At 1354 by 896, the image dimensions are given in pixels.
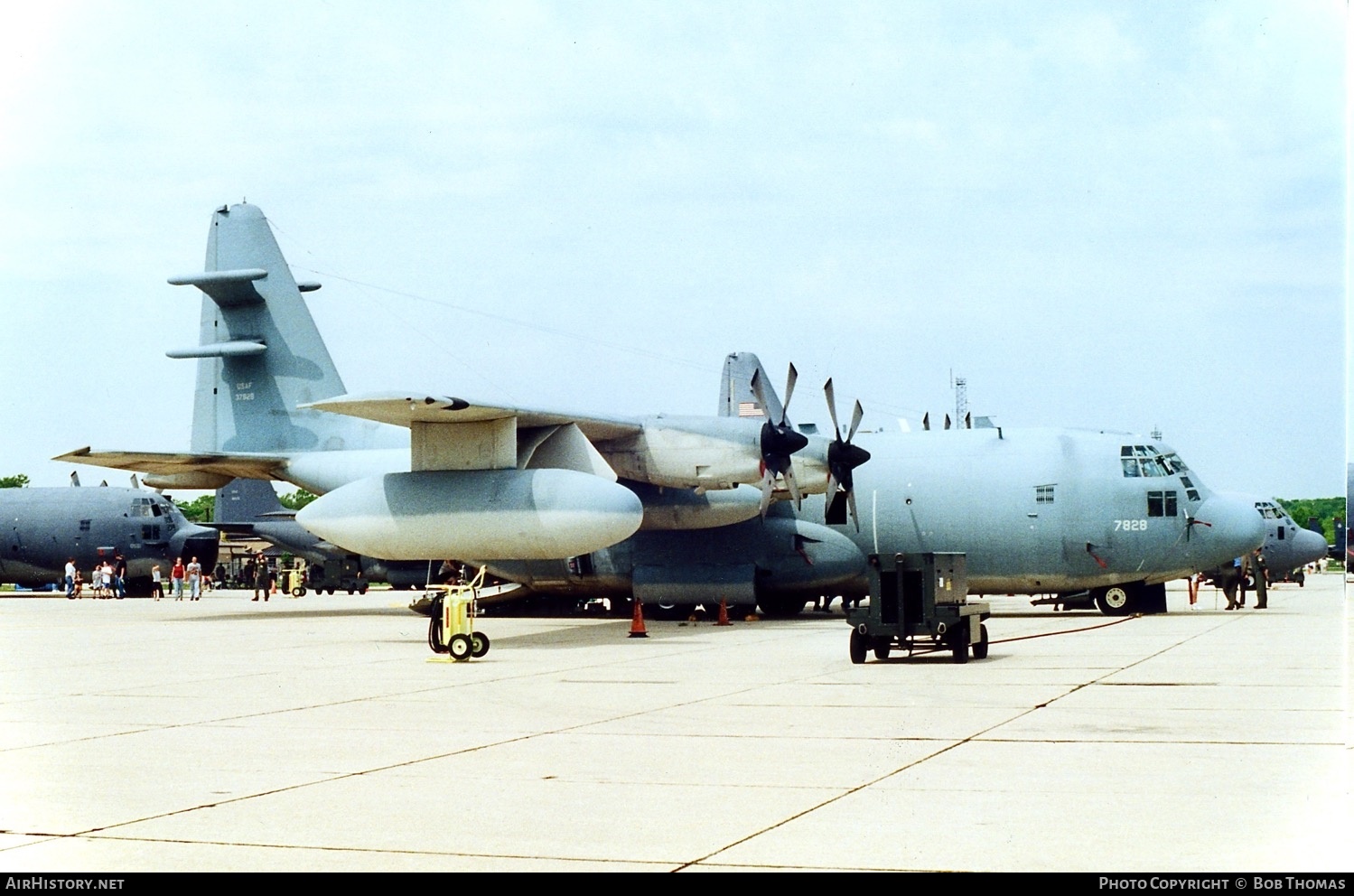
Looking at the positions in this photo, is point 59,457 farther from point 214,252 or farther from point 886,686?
point 886,686

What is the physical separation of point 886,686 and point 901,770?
5.59 metres

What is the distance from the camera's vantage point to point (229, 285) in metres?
30.4

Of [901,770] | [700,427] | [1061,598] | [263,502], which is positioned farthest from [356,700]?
[263,502]

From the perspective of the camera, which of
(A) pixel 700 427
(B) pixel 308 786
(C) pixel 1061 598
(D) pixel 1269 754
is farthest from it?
(C) pixel 1061 598

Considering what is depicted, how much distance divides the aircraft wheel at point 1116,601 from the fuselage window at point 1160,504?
103 inches

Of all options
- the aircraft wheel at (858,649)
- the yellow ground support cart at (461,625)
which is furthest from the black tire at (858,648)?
the yellow ground support cart at (461,625)

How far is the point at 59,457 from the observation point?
84.7 feet

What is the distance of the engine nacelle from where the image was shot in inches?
850

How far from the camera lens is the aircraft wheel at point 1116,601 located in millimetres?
28391

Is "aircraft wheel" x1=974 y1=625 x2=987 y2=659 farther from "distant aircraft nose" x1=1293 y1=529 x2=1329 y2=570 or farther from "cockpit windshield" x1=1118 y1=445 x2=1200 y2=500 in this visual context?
"distant aircraft nose" x1=1293 y1=529 x2=1329 y2=570

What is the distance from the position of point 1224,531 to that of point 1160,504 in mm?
1310

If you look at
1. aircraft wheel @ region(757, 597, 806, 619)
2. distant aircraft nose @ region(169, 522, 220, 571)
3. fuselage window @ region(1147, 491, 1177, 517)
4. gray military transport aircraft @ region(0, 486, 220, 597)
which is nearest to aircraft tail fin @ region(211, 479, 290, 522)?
gray military transport aircraft @ region(0, 486, 220, 597)

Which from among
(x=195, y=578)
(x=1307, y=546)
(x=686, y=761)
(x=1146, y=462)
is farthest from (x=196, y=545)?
(x=686, y=761)
